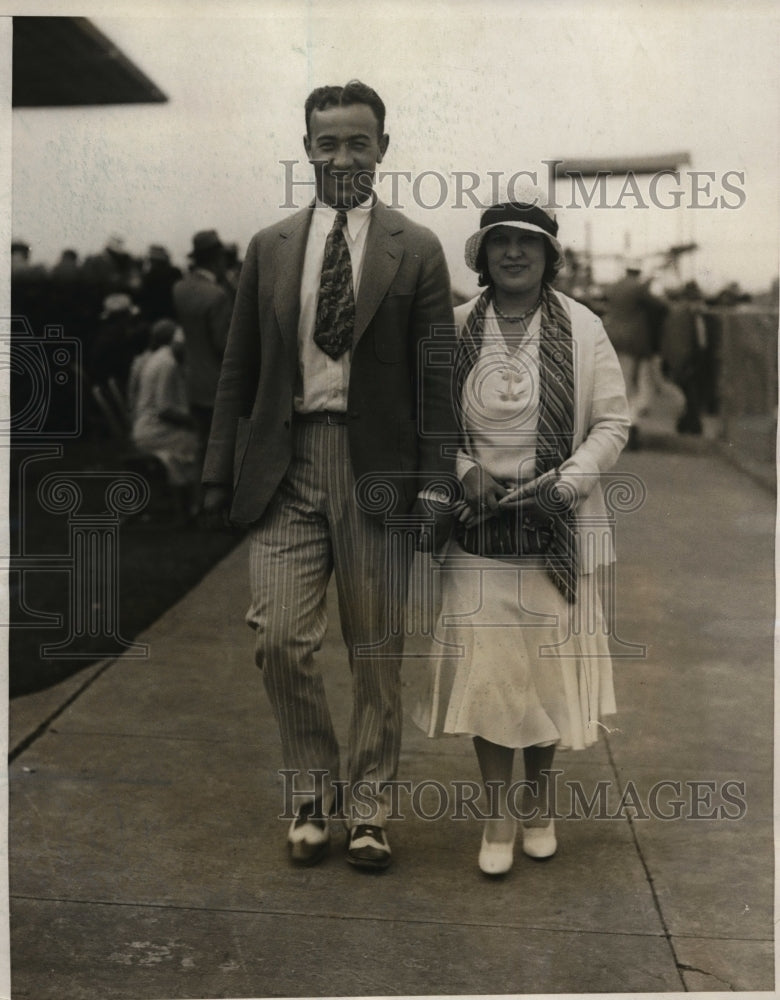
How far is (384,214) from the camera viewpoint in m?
3.30

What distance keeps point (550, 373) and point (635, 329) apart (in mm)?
1339

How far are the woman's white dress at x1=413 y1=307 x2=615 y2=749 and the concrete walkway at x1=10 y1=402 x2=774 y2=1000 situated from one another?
421 millimetres

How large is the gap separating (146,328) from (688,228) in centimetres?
443

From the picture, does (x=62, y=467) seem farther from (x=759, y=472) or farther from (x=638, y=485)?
(x=759, y=472)

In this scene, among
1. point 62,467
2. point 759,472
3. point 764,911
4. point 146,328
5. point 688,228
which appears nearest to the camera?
point 764,911

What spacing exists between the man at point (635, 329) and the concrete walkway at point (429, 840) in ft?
1.39

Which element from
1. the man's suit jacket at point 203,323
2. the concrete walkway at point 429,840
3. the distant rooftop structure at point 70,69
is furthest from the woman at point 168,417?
the distant rooftop structure at point 70,69

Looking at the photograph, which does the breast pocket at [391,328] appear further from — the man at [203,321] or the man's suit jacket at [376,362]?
the man at [203,321]

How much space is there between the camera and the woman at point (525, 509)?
10.7 feet

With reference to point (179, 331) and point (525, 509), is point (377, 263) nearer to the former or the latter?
point (525, 509)

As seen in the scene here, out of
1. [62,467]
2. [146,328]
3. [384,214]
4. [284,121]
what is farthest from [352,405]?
[146,328]

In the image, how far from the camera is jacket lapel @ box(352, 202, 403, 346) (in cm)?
321

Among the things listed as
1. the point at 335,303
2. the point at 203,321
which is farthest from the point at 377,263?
the point at 203,321

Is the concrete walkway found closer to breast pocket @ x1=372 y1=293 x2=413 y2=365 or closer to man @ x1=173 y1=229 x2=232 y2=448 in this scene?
breast pocket @ x1=372 y1=293 x2=413 y2=365
